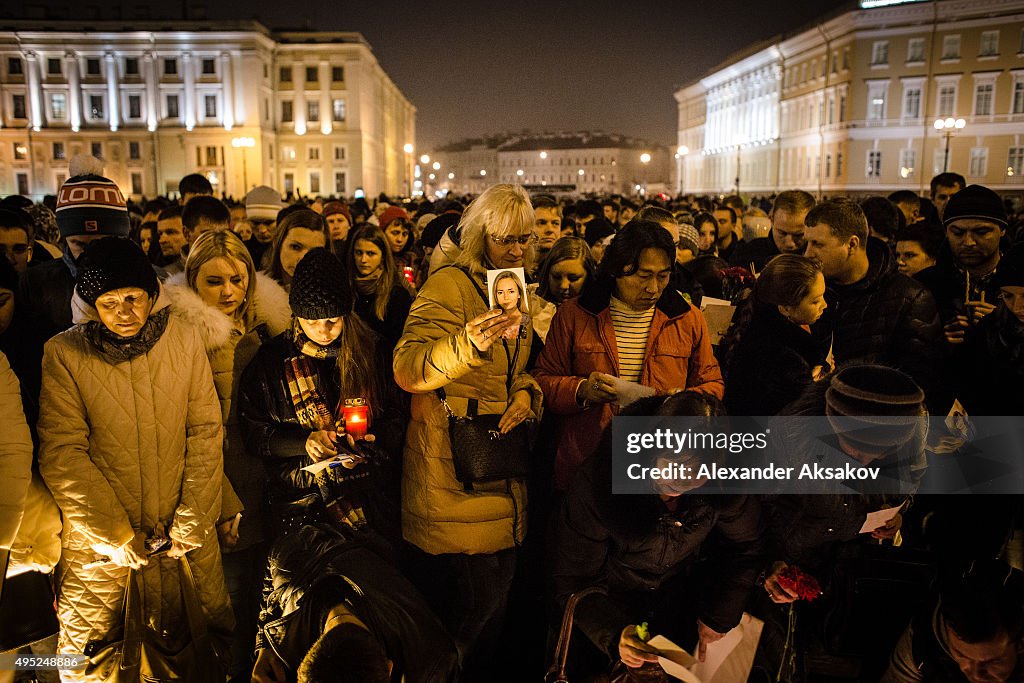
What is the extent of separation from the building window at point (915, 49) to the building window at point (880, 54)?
4.07 feet

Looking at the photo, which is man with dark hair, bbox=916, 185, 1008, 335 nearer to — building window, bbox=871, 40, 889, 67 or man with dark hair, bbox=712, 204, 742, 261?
man with dark hair, bbox=712, 204, 742, 261

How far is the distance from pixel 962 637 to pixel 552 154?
158650mm

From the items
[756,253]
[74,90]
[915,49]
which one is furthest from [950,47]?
[74,90]

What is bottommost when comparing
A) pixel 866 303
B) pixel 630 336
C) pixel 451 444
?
pixel 451 444

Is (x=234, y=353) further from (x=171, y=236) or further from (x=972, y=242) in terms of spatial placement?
(x=972, y=242)

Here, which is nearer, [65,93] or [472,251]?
[472,251]

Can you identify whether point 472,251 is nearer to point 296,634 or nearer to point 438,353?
point 438,353

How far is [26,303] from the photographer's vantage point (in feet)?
13.1

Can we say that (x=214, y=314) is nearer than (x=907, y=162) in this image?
Yes

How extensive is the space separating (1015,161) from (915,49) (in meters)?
9.42

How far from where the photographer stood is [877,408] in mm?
2893

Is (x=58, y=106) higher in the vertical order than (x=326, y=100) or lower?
lower

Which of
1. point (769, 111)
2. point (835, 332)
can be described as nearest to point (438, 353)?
point (835, 332)
